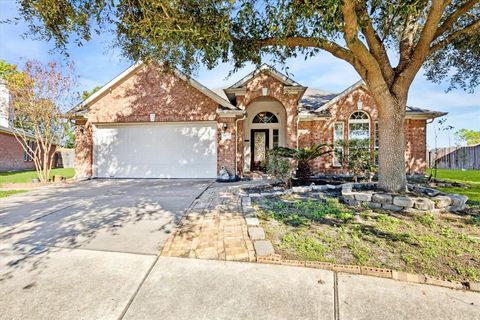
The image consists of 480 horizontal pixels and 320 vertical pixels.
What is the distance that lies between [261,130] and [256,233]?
33.9ft

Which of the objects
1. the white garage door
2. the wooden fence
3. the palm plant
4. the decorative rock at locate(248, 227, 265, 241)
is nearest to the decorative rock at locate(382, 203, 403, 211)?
the decorative rock at locate(248, 227, 265, 241)

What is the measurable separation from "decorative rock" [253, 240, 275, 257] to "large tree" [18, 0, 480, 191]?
386 cm

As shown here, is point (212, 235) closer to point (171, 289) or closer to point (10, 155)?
point (171, 289)

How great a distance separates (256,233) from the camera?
4043mm

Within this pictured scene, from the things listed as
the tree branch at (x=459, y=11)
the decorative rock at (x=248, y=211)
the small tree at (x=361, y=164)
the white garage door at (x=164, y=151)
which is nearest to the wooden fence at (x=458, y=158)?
the small tree at (x=361, y=164)

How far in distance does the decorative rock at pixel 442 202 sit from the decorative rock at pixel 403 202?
0.48 meters

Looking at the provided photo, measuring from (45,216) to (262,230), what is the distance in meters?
4.77

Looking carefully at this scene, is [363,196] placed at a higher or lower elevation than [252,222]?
higher

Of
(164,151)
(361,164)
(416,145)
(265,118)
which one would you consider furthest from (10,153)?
(416,145)

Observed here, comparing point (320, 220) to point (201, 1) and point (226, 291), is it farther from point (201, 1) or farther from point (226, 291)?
point (201, 1)

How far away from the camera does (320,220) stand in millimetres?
4688

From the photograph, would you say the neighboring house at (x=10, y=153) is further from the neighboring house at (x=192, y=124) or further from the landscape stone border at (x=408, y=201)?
the landscape stone border at (x=408, y=201)

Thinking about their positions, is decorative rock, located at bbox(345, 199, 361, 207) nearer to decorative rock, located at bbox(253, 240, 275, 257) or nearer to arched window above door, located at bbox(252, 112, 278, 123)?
decorative rock, located at bbox(253, 240, 275, 257)

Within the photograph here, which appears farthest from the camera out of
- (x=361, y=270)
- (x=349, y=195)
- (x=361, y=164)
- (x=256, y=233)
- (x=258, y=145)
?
(x=258, y=145)
